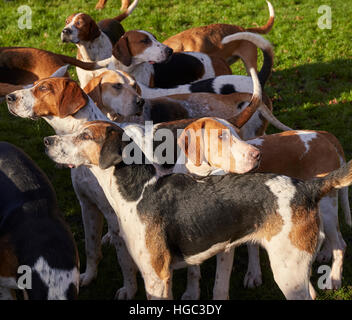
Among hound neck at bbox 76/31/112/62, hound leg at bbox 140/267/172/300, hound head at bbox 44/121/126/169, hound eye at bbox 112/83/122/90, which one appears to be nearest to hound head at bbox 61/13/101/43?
hound neck at bbox 76/31/112/62

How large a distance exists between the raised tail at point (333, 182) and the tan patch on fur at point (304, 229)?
0.51ft

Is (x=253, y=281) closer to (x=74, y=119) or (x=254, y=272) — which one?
(x=254, y=272)

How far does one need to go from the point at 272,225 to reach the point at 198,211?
1.75 ft

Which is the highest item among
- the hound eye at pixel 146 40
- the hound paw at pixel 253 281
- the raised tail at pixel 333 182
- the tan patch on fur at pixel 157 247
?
the hound eye at pixel 146 40

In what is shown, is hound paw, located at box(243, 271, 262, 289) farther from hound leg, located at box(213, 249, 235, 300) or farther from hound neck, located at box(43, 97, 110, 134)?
hound neck, located at box(43, 97, 110, 134)

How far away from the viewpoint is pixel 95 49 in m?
7.60

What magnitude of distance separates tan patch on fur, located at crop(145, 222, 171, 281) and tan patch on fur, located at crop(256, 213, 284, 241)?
71 centimetres

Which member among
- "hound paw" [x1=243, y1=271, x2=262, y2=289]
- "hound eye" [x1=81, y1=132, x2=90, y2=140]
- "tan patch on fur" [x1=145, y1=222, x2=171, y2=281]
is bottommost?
"hound paw" [x1=243, y1=271, x2=262, y2=289]

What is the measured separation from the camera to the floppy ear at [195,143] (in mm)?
4445

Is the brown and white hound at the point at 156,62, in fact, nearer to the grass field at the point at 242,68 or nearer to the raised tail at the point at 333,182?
the grass field at the point at 242,68

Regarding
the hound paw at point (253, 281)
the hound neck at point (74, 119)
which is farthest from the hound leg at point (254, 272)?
the hound neck at point (74, 119)

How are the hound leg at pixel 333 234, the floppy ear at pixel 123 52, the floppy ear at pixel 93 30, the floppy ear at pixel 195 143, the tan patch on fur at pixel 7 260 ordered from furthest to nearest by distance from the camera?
the floppy ear at pixel 93 30 → the floppy ear at pixel 123 52 → the hound leg at pixel 333 234 → the floppy ear at pixel 195 143 → the tan patch on fur at pixel 7 260

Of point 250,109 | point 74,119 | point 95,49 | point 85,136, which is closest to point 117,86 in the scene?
point 74,119

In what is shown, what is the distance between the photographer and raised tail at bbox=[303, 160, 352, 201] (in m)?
3.82
